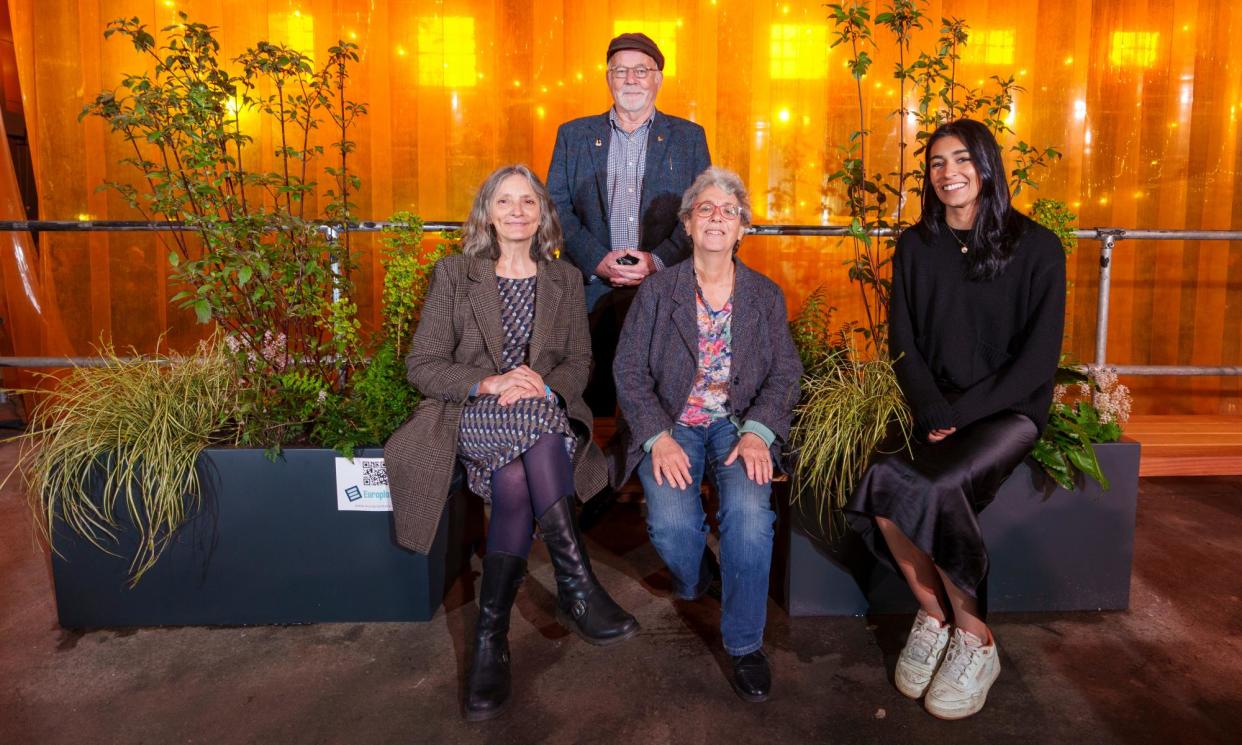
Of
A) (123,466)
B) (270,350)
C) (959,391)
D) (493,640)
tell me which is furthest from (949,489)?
(123,466)

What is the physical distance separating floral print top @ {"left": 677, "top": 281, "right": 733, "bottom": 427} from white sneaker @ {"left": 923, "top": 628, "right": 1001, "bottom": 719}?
0.86m

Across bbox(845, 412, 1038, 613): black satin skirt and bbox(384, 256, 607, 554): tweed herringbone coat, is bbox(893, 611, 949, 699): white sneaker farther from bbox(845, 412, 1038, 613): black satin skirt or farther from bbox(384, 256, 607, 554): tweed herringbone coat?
bbox(384, 256, 607, 554): tweed herringbone coat

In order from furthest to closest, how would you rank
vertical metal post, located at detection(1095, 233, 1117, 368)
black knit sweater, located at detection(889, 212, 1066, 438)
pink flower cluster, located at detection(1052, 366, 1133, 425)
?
vertical metal post, located at detection(1095, 233, 1117, 368) < pink flower cluster, located at detection(1052, 366, 1133, 425) < black knit sweater, located at detection(889, 212, 1066, 438)

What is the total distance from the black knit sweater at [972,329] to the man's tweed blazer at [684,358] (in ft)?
1.09

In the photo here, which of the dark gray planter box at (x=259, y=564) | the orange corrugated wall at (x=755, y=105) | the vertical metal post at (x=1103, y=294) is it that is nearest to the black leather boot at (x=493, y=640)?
the dark gray planter box at (x=259, y=564)

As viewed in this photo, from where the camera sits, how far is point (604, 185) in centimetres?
289

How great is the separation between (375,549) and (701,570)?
3.09ft

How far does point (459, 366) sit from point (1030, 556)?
5.72 feet

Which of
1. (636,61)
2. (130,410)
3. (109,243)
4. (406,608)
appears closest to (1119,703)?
(406,608)

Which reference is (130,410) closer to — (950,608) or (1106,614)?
(950,608)

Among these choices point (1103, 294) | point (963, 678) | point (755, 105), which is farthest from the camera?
point (755, 105)

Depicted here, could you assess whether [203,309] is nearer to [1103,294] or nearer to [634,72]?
[634,72]

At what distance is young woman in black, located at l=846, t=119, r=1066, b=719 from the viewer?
2.00m

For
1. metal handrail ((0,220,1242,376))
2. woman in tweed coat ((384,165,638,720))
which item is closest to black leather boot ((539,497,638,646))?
woman in tweed coat ((384,165,638,720))
